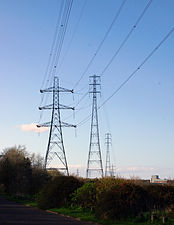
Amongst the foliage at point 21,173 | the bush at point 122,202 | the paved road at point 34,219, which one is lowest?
the paved road at point 34,219

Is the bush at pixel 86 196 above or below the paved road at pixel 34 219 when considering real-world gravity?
above

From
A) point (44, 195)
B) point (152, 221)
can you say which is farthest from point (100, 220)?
point (44, 195)

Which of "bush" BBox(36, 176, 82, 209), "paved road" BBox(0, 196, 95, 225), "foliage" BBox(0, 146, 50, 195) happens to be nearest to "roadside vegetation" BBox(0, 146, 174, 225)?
"bush" BBox(36, 176, 82, 209)

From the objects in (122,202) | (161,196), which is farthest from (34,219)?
(161,196)

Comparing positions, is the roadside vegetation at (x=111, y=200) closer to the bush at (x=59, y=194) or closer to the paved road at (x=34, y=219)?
the bush at (x=59, y=194)

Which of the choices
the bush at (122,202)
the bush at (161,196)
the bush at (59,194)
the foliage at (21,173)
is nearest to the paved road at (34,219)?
the bush at (122,202)

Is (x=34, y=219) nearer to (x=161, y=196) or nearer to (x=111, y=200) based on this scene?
(x=111, y=200)

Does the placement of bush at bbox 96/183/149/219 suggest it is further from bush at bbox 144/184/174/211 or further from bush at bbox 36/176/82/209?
bush at bbox 36/176/82/209

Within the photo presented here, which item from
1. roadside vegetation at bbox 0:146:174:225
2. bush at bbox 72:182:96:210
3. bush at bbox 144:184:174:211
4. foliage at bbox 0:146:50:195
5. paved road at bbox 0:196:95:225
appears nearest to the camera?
paved road at bbox 0:196:95:225

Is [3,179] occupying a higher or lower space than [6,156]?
lower

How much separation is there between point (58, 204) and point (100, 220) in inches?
427

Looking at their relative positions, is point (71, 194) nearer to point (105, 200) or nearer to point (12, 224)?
point (105, 200)

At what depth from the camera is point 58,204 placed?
31641mm

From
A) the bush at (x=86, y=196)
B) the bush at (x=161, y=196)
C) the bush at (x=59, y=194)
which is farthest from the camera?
the bush at (x=59, y=194)
